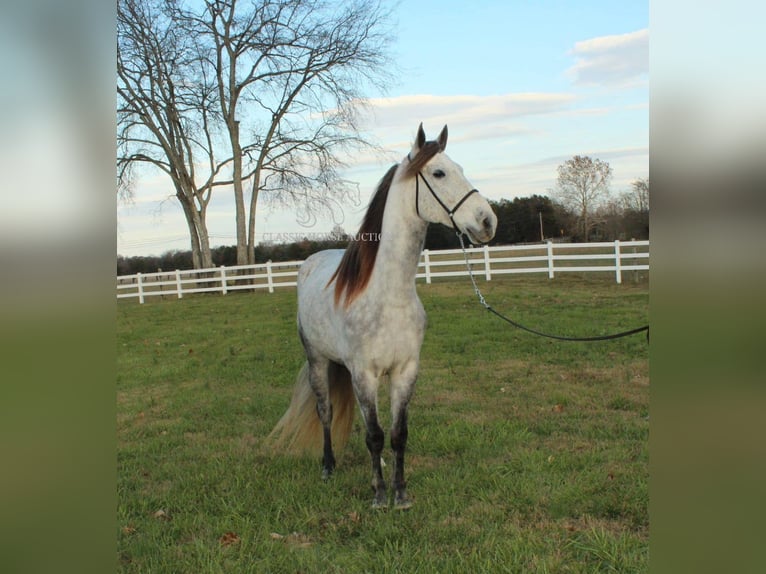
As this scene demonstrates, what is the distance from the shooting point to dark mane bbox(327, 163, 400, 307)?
11.0 ft

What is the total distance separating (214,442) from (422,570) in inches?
105

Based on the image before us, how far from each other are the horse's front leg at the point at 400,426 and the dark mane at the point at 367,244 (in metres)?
0.58

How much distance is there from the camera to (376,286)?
3.28 meters

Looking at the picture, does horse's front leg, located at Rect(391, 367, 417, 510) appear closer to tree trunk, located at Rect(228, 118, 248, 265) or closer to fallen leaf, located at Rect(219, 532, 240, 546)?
fallen leaf, located at Rect(219, 532, 240, 546)

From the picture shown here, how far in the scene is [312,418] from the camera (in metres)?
4.30

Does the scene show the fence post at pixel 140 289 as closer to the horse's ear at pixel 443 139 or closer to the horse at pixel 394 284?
the horse at pixel 394 284

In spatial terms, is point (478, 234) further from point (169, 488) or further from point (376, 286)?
point (169, 488)

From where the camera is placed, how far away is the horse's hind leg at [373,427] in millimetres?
3350

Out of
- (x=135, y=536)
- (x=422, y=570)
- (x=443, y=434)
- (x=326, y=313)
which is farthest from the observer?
(x=443, y=434)

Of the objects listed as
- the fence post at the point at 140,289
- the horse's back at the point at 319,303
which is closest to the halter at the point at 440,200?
the horse's back at the point at 319,303

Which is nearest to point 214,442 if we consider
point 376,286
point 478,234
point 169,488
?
point 169,488

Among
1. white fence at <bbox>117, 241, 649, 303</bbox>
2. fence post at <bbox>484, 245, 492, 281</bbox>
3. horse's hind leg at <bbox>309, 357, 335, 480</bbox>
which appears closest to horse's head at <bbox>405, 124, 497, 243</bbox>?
horse's hind leg at <bbox>309, 357, 335, 480</bbox>

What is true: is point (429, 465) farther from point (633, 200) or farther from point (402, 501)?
point (633, 200)
